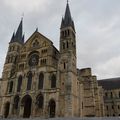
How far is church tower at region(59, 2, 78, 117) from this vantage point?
32109 mm

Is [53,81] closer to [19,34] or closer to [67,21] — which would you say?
[67,21]

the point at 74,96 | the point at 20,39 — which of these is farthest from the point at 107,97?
the point at 20,39

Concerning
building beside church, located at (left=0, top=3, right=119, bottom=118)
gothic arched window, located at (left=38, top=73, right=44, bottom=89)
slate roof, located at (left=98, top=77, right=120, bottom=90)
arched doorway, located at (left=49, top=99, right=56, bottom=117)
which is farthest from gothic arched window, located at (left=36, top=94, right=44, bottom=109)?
slate roof, located at (left=98, top=77, right=120, bottom=90)

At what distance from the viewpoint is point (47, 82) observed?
35719mm

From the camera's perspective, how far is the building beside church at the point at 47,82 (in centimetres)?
3366

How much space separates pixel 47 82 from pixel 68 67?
5.45m

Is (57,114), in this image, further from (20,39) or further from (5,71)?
(20,39)

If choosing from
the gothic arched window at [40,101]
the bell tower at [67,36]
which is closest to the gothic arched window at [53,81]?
the gothic arched window at [40,101]

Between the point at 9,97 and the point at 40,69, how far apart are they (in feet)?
32.6

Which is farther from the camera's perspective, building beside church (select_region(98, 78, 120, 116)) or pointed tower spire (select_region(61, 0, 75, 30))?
building beside church (select_region(98, 78, 120, 116))

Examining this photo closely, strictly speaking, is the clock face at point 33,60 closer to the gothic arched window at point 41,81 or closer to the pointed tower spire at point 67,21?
the gothic arched window at point 41,81

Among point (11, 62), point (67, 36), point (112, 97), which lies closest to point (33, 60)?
point (11, 62)

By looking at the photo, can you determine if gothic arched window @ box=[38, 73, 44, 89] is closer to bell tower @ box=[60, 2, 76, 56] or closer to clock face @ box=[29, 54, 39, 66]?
clock face @ box=[29, 54, 39, 66]

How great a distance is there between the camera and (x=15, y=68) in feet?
144
